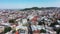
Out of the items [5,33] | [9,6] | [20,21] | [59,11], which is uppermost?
[9,6]

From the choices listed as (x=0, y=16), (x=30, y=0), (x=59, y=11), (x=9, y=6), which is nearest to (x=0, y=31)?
(x=0, y=16)

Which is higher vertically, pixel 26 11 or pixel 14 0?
pixel 14 0

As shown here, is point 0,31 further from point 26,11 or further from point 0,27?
point 26,11

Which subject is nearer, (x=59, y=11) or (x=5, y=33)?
(x=5, y=33)

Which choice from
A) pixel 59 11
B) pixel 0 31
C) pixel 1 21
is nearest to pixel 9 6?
pixel 1 21

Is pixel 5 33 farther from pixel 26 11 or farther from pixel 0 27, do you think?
pixel 26 11

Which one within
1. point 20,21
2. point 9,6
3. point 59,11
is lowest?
point 20,21
